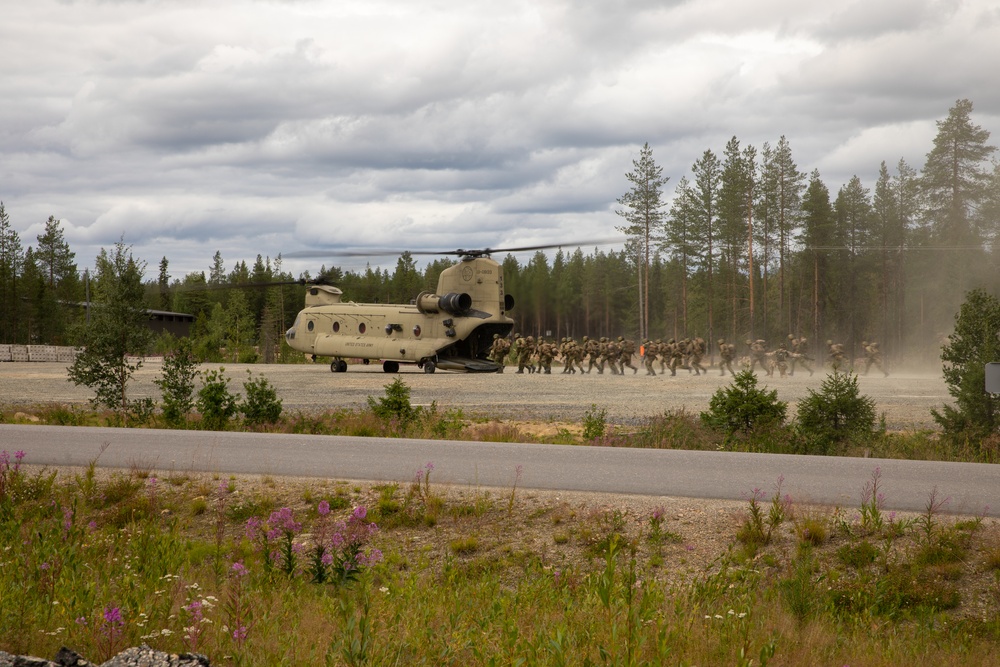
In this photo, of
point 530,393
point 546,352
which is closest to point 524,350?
point 546,352

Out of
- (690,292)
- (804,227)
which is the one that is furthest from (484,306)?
(690,292)

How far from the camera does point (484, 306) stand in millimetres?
36094

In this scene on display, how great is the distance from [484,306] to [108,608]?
3130cm

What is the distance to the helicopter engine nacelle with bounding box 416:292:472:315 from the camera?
116ft

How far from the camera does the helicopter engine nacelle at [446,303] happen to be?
35.2m

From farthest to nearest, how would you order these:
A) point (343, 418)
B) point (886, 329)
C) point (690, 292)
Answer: point (690, 292) → point (886, 329) → point (343, 418)

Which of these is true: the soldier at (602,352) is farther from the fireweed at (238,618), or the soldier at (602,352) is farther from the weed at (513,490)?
the fireweed at (238,618)

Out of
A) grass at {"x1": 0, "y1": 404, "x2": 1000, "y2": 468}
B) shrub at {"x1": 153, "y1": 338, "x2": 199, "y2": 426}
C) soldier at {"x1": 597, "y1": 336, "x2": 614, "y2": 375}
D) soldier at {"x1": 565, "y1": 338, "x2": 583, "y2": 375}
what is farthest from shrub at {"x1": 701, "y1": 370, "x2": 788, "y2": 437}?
soldier at {"x1": 597, "y1": 336, "x2": 614, "y2": 375}

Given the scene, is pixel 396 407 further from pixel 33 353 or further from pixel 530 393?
pixel 33 353

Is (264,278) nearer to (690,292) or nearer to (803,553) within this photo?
(690,292)

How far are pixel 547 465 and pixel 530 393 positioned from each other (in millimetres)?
15363

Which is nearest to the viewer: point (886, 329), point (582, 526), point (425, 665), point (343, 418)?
point (425, 665)

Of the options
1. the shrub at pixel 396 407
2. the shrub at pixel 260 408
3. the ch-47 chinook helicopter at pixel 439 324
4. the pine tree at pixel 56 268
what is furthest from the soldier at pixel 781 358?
the pine tree at pixel 56 268

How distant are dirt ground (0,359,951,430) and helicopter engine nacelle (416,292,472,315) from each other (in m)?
2.69
